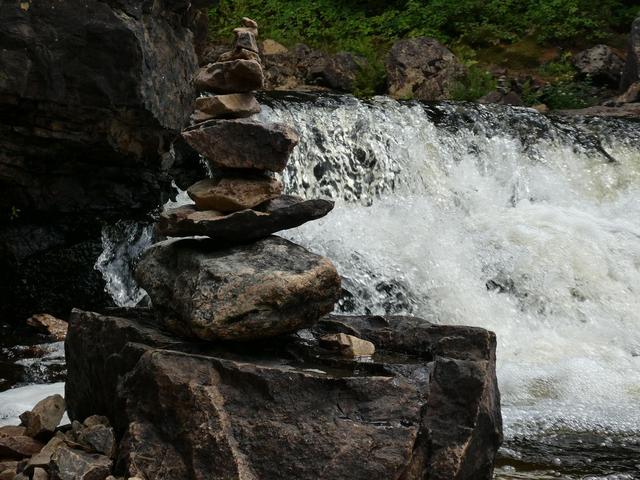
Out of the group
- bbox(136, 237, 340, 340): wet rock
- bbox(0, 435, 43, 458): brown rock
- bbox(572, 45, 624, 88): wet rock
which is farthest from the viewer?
bbox(572, 45, 624, 88): wet rock

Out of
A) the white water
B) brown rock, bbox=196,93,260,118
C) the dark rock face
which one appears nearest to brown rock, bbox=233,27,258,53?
brown rock, bbox=196,93,260,118

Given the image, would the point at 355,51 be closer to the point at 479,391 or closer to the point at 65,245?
the point at 65,245

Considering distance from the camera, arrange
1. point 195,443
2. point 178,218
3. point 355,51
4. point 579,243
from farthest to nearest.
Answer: point 355,51 < point 579,243 < point 178,218 < point 195,443

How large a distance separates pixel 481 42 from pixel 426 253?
10582 millimetres

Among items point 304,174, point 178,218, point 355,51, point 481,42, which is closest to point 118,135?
point 304,174

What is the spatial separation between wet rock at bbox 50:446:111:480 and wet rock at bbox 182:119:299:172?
181 centimetres

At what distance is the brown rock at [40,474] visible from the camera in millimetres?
4012

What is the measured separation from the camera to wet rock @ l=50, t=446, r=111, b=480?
13.0 feet

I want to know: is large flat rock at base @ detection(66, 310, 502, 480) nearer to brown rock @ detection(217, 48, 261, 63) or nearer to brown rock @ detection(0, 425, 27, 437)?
brown rock @ detection(0, 425, 27, 437)

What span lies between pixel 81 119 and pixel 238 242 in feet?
12.7

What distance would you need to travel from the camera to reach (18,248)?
920cm

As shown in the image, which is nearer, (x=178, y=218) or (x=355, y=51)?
(x=178, y=218)

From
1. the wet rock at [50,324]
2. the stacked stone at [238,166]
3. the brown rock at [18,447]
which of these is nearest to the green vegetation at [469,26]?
the wet rock at [50,324]

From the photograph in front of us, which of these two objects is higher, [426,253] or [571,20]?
[571,20]
